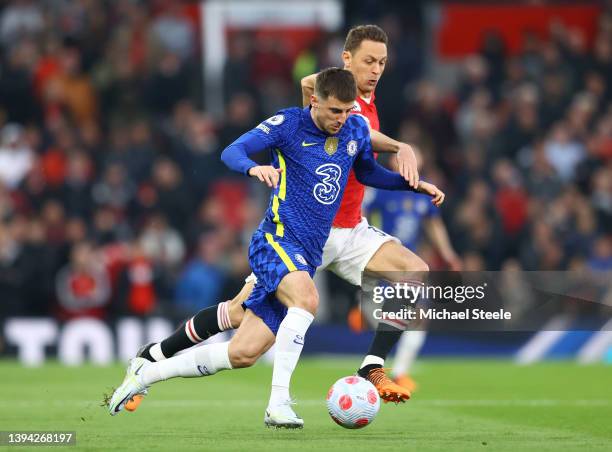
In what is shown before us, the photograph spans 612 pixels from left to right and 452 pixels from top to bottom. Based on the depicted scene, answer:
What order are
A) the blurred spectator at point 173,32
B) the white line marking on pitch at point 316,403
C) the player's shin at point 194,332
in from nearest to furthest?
the player's shin at point 194,332 < the white line marking on pitch at point 316,403 < the blurred spectator at point 173,32

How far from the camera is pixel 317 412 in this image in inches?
380

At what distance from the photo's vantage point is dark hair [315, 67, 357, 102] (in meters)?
7.87

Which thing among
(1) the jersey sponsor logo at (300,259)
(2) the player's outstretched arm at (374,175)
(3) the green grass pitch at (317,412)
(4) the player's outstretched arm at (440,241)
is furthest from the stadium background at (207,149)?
(1) the jersey sponsor logo at (300,259)

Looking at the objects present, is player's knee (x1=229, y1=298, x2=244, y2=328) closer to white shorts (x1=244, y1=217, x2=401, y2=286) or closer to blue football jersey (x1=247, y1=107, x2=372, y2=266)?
blue football jersey (x1=247, y1=107, x2=372, y2=266)

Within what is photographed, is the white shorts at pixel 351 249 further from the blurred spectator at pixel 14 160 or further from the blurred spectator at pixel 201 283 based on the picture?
the blurred spectator at pixel 14 160

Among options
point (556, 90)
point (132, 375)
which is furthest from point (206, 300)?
point (132, 375)

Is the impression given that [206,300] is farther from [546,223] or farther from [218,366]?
[218,366]

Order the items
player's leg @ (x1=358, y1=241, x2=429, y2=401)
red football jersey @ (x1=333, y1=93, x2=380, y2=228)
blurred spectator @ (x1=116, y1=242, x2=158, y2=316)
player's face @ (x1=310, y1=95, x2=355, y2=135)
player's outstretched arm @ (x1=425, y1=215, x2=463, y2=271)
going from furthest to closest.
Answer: blurred spectator @ (x1=116, y1=242, x2=158, y2=316)
player's outstretched arm @ (x1=425, y1=215, x2=463, y2=271)
red football jersey @ (x1=333, y1=93, x2=380, y2=228)
player's leg @ (x1=358, y1=241, x2=429, y2=401)
player's face @ (x1=310, y1=95, x2=355, y2=135)

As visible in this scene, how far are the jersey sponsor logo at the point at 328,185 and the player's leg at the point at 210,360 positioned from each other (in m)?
0.85

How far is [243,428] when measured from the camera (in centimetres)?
824

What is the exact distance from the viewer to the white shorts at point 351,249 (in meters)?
9.06

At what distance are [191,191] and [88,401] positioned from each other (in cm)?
752

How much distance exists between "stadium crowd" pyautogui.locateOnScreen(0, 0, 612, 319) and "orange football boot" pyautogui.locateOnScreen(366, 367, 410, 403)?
26.5 feet

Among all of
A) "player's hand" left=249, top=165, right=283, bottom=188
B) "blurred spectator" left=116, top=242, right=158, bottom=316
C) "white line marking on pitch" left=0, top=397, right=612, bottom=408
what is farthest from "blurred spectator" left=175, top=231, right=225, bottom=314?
"player's hand" left=249, top=165, right=283, bottom=188
